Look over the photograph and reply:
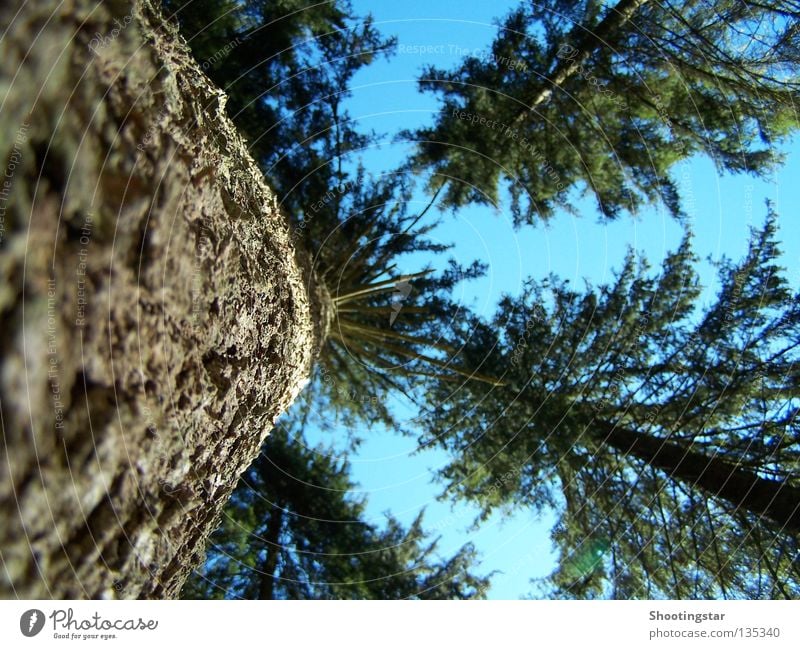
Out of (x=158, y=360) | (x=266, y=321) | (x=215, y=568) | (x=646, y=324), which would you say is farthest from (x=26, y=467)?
(x=646, y=324)

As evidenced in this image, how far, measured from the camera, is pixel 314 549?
4898 millimetres

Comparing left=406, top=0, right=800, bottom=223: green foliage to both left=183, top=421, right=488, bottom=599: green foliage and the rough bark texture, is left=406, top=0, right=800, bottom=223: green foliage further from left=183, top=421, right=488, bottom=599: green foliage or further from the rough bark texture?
the rough bark texture

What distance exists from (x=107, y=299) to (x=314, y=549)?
4.23 m

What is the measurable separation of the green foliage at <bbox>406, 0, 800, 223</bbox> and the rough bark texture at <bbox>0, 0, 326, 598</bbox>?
141 inches

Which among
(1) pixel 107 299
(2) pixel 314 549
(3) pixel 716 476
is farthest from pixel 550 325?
(1) pixel 107 299

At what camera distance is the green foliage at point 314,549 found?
4.55 m

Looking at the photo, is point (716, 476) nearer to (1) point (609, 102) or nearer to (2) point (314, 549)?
(1) point (609, 102)

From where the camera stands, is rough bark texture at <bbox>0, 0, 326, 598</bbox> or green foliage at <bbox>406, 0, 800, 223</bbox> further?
green foliage at <bbox>406, 0, 800, 223</bbox>

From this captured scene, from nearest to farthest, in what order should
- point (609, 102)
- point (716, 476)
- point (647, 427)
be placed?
point (716, 476) < point (647, 427) < point (609, 102)

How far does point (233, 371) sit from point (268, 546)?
3.47m
